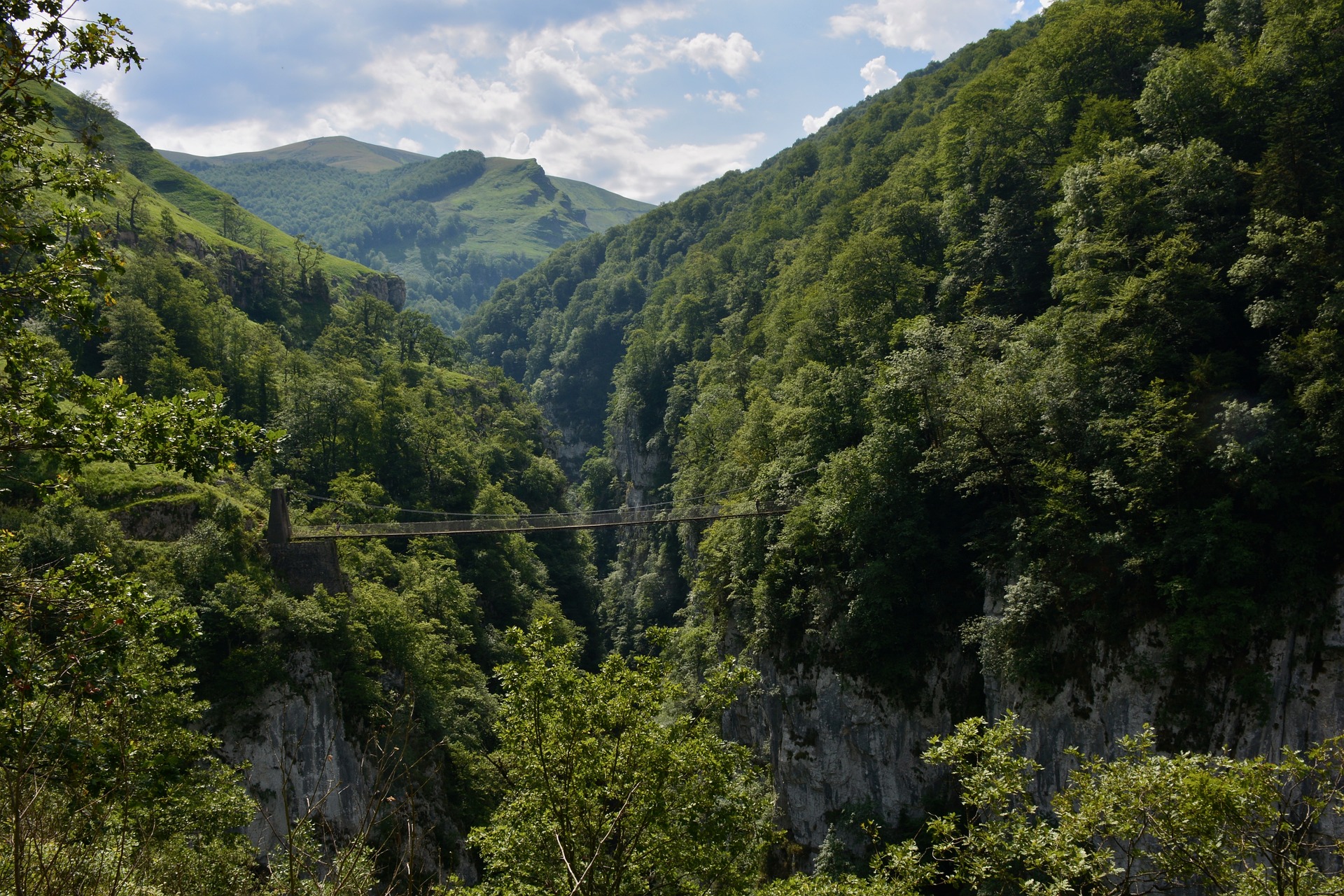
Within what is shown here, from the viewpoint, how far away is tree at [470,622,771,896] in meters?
7.79

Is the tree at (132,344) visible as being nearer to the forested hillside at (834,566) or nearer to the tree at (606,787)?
the forested hillside at (834,566)

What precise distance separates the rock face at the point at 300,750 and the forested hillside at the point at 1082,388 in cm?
1252

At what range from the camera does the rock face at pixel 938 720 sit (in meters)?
14.2

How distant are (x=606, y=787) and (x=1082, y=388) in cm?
1575

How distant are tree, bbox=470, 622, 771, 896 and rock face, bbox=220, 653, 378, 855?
467 inches

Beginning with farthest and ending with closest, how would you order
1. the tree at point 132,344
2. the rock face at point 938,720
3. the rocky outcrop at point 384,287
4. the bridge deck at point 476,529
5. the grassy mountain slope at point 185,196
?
the rocky outcrop at point 384,287 < the grassy mountain slope at point 185,196 < the tree at point 132,344 < the bridge deck at point 476,529 < the rock face at point 938,720

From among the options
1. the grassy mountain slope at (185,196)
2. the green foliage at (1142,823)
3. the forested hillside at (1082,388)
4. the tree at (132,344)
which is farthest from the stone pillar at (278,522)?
the grassy mountain slope at (185,196)

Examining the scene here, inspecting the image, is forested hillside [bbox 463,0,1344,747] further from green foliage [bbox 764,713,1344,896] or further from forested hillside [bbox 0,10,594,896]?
green foliage [bbox 764,713,1344,896]

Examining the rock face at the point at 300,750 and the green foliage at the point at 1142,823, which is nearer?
the green foliage at the point at 1142,823

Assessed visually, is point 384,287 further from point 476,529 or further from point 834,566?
point 834,566

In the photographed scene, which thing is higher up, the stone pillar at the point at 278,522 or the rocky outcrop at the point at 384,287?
the rocky outcrop at the point at 384,287

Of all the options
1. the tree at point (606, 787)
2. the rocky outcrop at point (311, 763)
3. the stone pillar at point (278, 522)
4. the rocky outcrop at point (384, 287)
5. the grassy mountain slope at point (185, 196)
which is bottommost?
the rocky outcrop at point (311, 763)

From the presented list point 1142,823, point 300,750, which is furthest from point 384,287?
point 1142,823

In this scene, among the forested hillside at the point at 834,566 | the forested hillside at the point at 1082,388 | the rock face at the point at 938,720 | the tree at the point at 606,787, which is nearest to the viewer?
the forested hillside at the point at 834,566
